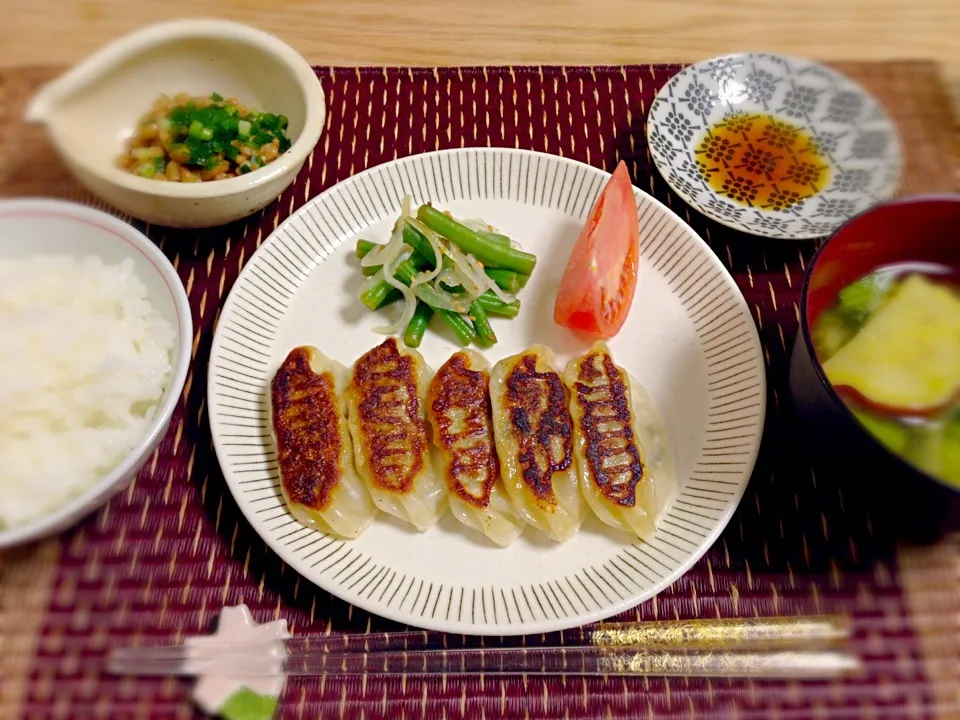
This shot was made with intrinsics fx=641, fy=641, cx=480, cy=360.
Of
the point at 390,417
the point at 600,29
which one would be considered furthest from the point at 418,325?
the point at 600,29

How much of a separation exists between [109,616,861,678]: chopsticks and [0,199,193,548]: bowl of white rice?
50 centimetres

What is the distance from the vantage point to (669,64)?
2.85m

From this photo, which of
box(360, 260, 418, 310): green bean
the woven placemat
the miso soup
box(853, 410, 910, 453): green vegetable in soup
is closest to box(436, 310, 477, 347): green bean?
box(360, 260, 418, 310): green bean

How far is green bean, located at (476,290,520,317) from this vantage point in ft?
7.40

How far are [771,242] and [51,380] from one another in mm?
2438

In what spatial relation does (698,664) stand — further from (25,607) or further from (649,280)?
(25,607)

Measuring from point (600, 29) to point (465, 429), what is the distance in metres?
2.13

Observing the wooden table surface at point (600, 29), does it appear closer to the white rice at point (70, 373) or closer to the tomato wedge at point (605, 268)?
the tomato wedge at point (605, 268)

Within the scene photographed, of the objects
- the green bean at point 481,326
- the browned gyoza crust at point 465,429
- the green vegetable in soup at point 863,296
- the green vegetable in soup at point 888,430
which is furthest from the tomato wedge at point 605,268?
the green vegetable in soup at point 888,430

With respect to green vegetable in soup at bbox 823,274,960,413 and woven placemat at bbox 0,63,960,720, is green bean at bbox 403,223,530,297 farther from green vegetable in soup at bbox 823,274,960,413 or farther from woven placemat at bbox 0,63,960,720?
green vegetable in soup at bbox 823,274,960,413

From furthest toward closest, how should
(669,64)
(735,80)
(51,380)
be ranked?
(669,64)
(735,80)
(51,380)

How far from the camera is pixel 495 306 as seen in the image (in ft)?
7.44

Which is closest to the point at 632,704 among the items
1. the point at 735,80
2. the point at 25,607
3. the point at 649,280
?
the point at 649,280

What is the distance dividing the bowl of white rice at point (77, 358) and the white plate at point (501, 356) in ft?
0.69
